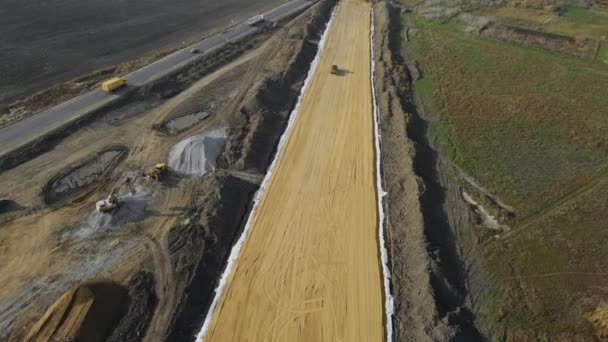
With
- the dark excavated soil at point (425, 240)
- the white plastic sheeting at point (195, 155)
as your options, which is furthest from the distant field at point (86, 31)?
the dark excavated soil at point (425, 240)

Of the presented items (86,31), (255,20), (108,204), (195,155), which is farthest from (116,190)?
(255,20)

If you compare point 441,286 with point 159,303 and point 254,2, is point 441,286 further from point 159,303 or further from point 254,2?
point 254,2

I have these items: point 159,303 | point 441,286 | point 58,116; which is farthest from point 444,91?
point 58,116

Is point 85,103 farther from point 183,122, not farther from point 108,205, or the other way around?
point 108,205

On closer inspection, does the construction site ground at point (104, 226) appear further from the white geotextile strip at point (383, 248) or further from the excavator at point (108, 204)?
the excavator at point (108, 204)

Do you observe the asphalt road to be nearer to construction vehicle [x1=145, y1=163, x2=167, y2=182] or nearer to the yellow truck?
the yellow truck

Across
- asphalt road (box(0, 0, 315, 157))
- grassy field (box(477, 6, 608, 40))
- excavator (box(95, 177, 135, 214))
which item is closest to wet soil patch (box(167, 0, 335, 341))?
excavator (box(95, 177, 135, 214))
